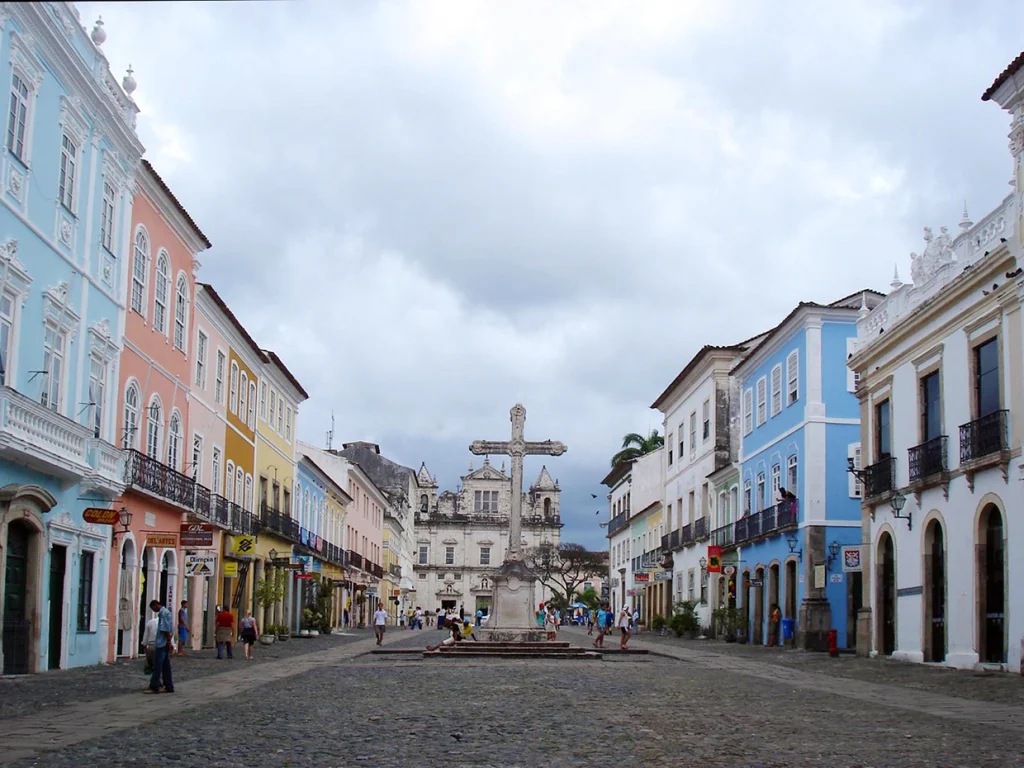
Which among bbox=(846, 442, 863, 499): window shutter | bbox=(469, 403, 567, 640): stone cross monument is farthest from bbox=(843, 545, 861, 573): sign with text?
bbox=(469, 403, 567, 640): stone cross monument

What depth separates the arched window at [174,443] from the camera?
2941 cm

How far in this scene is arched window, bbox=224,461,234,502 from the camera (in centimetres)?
3600

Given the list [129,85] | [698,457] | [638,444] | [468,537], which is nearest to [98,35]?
[129,85]

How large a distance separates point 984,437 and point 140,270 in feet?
56.5

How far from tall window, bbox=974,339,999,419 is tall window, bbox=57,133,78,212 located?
16.4 m

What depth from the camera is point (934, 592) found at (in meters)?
25.4

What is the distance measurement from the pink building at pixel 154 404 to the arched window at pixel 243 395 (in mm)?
6830

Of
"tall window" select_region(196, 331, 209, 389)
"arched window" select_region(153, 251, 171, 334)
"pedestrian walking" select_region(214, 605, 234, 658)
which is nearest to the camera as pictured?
"pedestrian walking" select_region(214, 605, 234, 658)

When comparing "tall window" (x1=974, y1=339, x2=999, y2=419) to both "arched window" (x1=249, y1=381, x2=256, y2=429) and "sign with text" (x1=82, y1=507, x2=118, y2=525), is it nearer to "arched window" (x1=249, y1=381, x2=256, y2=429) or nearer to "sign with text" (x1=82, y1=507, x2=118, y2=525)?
"sign with text" (x1=82, y1=507, x2=118, y2=525)

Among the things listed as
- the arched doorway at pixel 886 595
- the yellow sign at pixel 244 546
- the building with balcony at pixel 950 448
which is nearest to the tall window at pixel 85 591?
the yellow sign at pixel 244 546

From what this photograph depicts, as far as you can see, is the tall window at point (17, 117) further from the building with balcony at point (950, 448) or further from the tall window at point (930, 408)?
the tall window at point (930, 408)

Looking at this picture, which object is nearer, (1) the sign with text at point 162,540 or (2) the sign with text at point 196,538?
(1) the sign with text at point 162,540

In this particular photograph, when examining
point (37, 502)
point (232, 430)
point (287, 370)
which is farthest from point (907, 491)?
point (287, 370)

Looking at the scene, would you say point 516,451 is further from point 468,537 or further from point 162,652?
point 468,537
